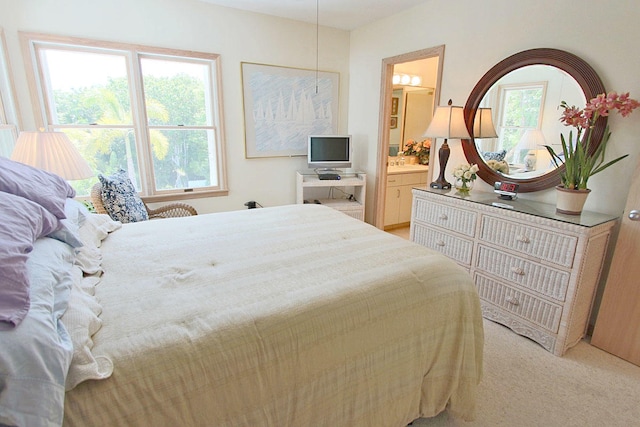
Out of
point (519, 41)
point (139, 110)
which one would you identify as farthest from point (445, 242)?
point (139, 110)

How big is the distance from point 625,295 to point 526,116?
1.41 metres

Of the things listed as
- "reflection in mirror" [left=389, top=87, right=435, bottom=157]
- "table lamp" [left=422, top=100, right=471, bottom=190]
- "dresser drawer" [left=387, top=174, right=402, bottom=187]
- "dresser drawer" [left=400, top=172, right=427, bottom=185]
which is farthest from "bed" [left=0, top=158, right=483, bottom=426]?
"reflection in mirror" [left=389, top=87, right=435, bottom=157]

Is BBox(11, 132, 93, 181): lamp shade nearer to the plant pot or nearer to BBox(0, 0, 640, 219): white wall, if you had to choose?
BBox(0, 0, 640, 219): white wall

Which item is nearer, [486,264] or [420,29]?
[486,264]

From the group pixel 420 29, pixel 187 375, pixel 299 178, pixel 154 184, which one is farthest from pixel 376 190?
pixel 187 375

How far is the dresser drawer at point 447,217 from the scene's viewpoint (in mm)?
2514

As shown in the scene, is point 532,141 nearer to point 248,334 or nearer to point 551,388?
point 551,388

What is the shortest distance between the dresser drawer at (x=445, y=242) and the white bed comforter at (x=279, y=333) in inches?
40.8

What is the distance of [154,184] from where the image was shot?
10.9 ft

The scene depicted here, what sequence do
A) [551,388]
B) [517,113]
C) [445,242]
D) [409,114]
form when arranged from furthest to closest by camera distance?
[409,114] < [445,242] < [517,113] < [551,388]

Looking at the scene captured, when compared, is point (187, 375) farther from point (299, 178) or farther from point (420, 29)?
point (420, 29)

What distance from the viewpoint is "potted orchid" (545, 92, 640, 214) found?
1.92 m

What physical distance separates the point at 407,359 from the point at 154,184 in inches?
118

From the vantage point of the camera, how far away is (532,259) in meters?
2.14
